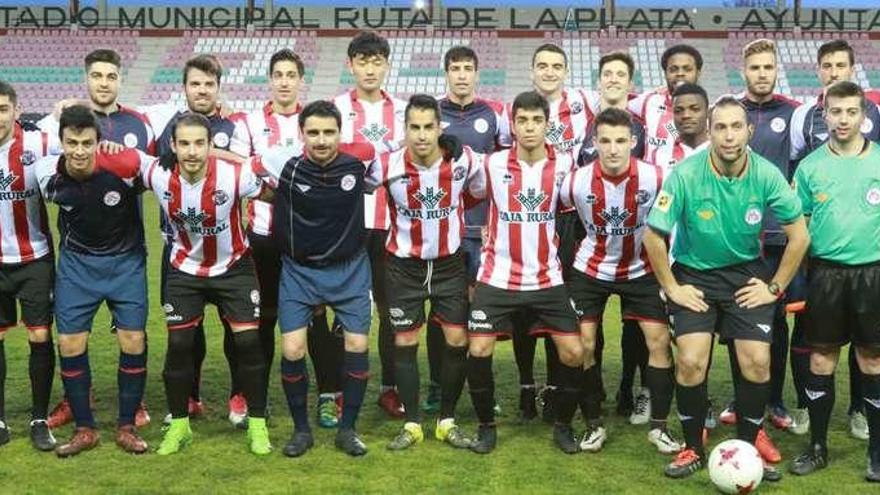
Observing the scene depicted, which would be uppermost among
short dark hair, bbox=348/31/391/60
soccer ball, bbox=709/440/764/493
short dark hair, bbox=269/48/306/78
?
short dark hair, bbox=348/31/391/60

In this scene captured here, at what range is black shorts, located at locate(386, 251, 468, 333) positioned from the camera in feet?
17.1

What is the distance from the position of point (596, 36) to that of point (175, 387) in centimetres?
2683

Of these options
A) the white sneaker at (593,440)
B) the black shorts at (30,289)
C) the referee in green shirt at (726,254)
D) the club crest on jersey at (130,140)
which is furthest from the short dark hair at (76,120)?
the white sneaker at (593,440)

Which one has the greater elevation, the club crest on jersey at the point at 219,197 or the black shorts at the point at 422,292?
the club crest on jersey at the point at 219,197

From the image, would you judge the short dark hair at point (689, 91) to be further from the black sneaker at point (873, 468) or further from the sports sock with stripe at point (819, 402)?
the black sneaker at point (873, 468)

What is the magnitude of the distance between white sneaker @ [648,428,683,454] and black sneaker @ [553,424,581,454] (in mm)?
395

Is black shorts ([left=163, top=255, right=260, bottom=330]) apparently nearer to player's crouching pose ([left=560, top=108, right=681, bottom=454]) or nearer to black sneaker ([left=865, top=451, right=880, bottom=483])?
player's crouching pose ([left=560, top=108, right=681, bottom=454])

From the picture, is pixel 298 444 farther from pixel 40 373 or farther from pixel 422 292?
pixel 40 373

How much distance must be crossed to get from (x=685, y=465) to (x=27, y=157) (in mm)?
3553

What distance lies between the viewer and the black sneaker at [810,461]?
15.7ft

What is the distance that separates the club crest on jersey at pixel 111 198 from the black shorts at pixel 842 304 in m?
3.37

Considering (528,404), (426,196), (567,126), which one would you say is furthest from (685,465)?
(567,126)

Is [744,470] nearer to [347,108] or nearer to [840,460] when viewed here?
[840,460]

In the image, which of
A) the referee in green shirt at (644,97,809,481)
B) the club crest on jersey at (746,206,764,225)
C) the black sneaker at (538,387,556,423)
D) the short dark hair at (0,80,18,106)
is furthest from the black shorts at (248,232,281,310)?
the club crest on jersey at (746,206,764,225)
